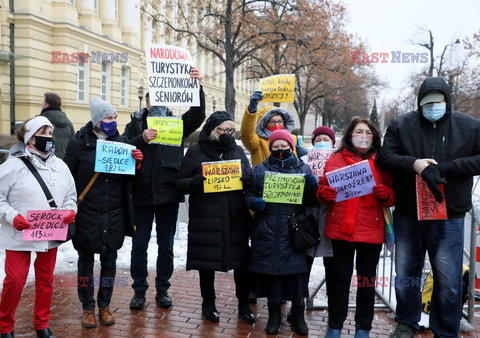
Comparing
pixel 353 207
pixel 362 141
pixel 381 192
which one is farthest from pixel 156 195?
pixel 381 192

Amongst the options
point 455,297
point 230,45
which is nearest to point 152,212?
point 455,297

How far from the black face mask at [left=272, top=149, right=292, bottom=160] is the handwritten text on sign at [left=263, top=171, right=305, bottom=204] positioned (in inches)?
7.6

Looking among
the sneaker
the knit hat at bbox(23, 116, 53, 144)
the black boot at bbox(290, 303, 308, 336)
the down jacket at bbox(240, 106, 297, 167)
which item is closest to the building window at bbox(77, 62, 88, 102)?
the down jacket at bbox(240, 106, 297, 167)

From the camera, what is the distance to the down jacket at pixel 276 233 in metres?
4.37

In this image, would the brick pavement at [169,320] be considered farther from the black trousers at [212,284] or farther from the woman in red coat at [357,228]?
the woman in red coat at [357,228]

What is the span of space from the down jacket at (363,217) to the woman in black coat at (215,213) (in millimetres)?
875

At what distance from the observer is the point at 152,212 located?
16.8 feet

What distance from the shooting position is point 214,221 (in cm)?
459

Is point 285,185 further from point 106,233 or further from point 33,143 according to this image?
point 33,143

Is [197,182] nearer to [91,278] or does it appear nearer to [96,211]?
[96,211]

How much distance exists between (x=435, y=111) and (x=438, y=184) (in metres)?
0.64

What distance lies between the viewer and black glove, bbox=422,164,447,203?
146 inches

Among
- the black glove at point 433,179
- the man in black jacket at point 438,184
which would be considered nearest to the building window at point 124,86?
the man in black jacket at point 438,184

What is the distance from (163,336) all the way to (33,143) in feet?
6.87
